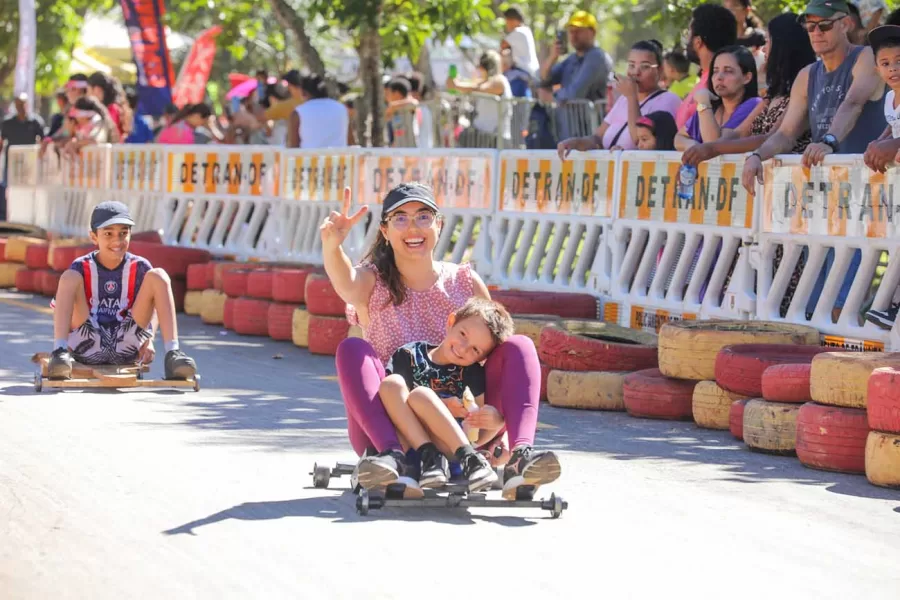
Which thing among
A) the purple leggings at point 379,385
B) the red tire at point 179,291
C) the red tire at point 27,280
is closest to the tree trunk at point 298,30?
the red tire at point 27,280

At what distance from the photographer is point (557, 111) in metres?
17.1

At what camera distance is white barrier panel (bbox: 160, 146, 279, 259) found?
59.1 feet

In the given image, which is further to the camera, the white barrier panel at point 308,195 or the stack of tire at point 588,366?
the white barrier panel at point 308,195

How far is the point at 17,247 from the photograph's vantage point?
63.6 feet

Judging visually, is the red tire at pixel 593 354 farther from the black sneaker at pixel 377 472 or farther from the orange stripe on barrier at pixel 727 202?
the black sneaker at pixel 377 472

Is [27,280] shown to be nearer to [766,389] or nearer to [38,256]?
[38,256]

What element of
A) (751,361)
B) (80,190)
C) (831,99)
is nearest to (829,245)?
(831,99)

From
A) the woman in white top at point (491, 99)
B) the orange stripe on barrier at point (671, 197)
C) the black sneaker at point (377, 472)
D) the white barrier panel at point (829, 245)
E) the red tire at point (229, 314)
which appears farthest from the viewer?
the woman in white top at point (491, 99)

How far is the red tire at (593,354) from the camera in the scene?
10.4 m

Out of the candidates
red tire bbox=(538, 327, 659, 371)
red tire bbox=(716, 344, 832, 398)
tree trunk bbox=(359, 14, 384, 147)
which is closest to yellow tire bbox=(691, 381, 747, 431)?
red tire bbox=(716, 344, 832, 398)

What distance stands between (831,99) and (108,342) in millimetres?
4748

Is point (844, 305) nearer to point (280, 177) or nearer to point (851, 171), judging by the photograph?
point (851, 171)

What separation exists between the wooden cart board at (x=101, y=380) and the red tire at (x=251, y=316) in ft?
12.6

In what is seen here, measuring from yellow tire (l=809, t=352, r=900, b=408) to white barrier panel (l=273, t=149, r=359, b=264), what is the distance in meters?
8.51
